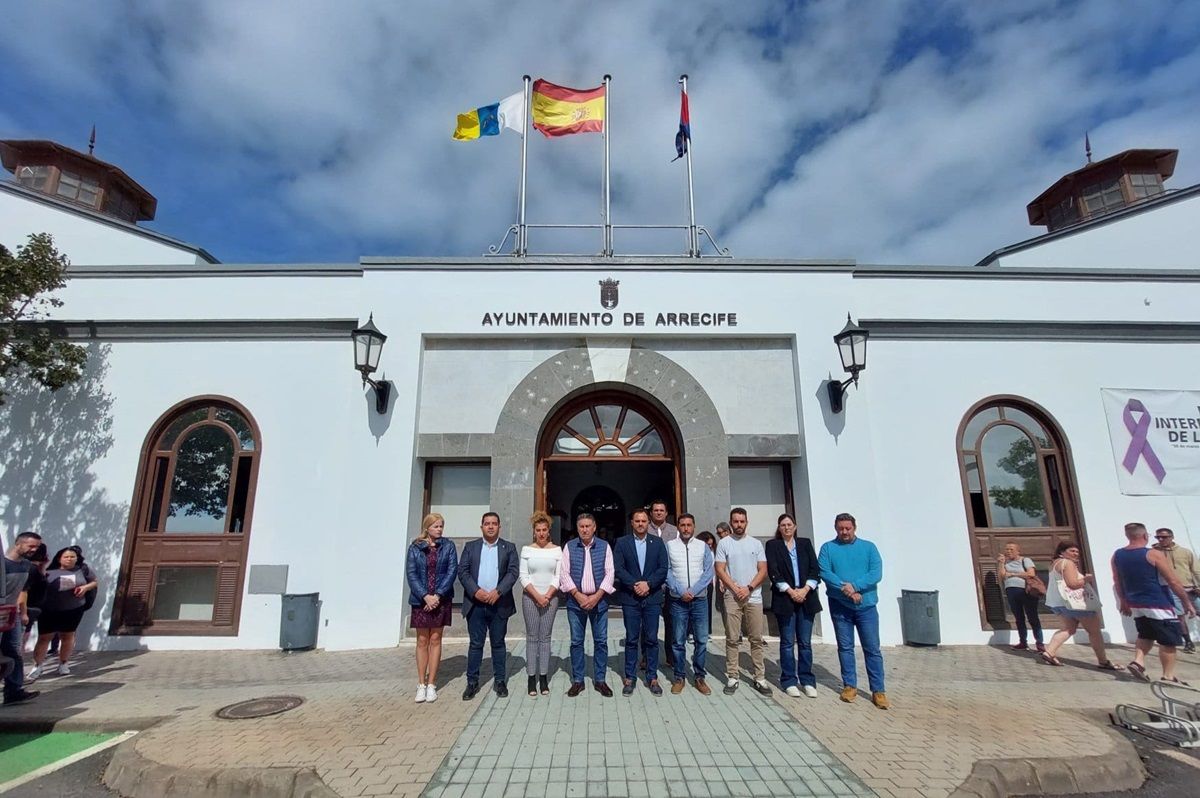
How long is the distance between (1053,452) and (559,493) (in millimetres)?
10394

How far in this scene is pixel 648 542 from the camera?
625 cm

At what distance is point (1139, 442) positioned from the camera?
9.20 m

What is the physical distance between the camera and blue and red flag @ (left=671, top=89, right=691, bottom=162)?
1164 cm

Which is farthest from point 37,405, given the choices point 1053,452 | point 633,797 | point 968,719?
point 1053,452

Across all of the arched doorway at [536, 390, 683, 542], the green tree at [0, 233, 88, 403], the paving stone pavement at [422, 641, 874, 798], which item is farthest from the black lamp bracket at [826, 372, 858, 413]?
the green tree at [0, 233, 88, 403]

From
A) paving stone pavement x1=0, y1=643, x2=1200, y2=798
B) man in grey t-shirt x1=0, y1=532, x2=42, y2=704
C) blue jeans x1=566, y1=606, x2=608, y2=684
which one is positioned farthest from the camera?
blue jeans x1=566, y1=606, x2=608, y2=684

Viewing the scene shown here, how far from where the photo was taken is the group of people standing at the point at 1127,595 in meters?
6.46

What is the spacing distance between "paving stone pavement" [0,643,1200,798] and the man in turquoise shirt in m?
0.37

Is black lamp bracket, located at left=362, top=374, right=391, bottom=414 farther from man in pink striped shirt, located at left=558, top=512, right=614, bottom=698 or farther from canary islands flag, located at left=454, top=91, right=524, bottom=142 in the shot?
canary islands flag, located at left=454, top=91, right=524, bottom=142

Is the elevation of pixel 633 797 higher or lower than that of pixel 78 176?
lower

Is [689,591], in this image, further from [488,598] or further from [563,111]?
[563,111]

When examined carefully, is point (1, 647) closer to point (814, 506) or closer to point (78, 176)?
point (814, 506)

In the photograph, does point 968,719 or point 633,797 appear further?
point 968,719

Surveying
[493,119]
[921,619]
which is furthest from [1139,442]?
[493,119]
